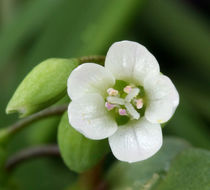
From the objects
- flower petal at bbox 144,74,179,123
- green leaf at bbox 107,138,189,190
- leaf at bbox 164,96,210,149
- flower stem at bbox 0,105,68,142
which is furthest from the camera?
leaf at bbox 164,96,210,149

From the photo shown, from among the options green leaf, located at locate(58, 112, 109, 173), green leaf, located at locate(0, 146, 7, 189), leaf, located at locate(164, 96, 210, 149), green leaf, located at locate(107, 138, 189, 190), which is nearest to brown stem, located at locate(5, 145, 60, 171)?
green leaf, located at locate(0, 146, 7, 189)

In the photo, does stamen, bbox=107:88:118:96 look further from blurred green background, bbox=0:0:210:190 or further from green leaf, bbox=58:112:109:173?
blurred green background, bbox=0:0:210:190

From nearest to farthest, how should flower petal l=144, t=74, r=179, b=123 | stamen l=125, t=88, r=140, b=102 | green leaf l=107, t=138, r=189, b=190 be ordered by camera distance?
1. flower petal l=144, t=74, r=179, b=123
2. stamen l=125, t=88, r=140, b=102
3. green leaf l=107, t=138, r=189, b=190

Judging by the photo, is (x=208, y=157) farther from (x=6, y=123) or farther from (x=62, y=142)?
(x=6, y=123)

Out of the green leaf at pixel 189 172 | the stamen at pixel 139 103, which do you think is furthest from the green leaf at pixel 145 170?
the stamen at pixel 139 103

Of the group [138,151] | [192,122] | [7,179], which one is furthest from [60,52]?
[138,151]

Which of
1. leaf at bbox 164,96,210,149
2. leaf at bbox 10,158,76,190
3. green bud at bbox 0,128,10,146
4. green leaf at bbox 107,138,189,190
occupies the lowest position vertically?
leaf at bbox 10,158,76,190

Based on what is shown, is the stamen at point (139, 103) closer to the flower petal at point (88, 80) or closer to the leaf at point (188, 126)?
the flower petal at point (88, 80)
